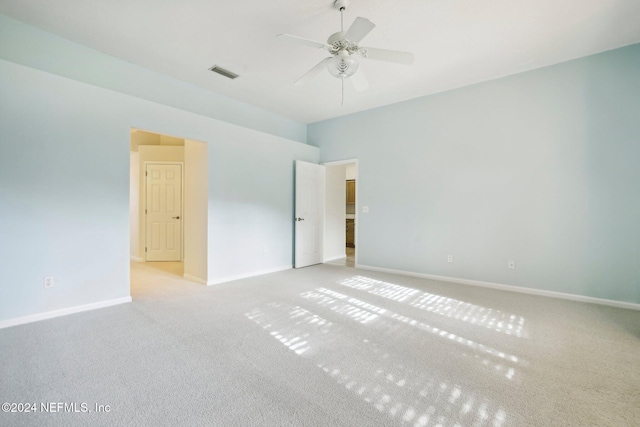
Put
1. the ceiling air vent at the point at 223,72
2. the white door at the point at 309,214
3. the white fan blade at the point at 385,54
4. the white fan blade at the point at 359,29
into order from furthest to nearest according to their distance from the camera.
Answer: the white door at the point at 309,214
the ceiling air vent at the point at 223,72
the white fan blade at the point at 385,54
the white fan blade at the point at 359,29

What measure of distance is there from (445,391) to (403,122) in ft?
13.9

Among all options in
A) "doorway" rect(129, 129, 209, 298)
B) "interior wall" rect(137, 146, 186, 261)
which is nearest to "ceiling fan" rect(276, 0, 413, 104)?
"doorway" rect(129, 129, 209, 298)

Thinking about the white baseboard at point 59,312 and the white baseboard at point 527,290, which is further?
the white baseboard at point 527,290

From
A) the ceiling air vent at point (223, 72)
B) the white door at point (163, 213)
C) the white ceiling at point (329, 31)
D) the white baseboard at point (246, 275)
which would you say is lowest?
the white baseboard at point (246, 275)

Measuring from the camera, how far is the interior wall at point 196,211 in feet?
13.9

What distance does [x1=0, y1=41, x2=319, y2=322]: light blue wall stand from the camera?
271cm

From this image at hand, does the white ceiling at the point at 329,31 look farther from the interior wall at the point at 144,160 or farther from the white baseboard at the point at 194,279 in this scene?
the white baseboard at the point at 194,279

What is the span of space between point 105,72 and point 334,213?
4683 mm

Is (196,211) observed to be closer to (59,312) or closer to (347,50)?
(59,312)

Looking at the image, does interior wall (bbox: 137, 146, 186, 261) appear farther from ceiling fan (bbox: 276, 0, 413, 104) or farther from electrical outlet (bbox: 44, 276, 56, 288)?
ceiling fan (bbox: 276, 0, 413, 104)

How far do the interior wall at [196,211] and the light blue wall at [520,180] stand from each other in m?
2.88

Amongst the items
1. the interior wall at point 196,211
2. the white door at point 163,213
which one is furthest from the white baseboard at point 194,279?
the white door at point 163,213

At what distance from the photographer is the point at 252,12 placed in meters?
2.74

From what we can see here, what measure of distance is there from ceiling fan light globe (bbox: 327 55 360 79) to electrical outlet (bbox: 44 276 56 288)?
A: 11.6 ft
